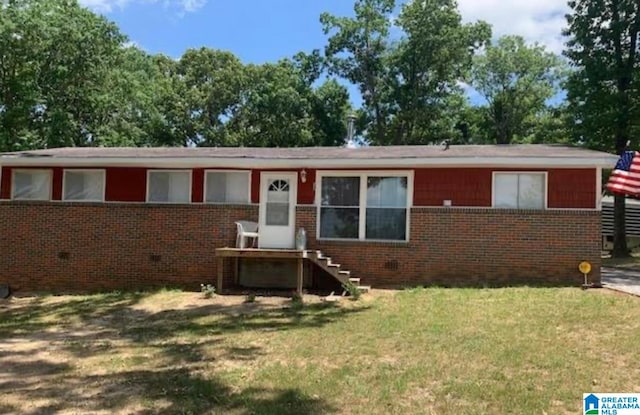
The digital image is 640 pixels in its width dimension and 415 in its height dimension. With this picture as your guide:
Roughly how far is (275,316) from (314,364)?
11.9 feet

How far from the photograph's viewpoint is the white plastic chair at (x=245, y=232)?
43.5 ft

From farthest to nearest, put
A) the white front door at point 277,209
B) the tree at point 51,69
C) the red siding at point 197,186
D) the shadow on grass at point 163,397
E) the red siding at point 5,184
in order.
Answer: the tree at point 51,69 < the red siding at point 5,184 < the red siding at point 197,186 < the white front door at point 277,209 < the shadow on grass at point 163,397

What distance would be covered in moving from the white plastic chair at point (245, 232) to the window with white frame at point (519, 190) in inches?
214

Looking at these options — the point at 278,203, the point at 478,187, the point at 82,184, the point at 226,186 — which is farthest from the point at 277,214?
the point at 82,184

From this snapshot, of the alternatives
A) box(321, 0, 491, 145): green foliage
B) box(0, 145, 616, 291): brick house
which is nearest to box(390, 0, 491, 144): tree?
box(321, 0, 491, 145): green foliage

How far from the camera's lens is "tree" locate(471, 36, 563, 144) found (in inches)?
1373

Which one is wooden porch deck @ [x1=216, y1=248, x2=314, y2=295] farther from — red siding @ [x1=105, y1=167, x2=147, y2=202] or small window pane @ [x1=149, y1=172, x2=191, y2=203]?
red siding @ [x1=105, y1=167, x2=147, y2=202]

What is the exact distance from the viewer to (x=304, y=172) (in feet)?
44.5

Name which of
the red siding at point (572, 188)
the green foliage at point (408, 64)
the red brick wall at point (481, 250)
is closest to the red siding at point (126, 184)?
the red brick wall at point (481, 250)

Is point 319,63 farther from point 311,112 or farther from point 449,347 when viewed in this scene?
point 449,347

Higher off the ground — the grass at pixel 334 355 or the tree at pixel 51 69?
the tree at pixel 51 69

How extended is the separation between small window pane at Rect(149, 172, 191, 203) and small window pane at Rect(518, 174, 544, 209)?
764 cm

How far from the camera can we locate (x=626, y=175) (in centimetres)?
1352

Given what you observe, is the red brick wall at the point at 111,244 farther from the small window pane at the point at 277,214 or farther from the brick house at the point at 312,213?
the small window pane at the point at 277,214
